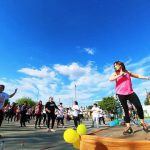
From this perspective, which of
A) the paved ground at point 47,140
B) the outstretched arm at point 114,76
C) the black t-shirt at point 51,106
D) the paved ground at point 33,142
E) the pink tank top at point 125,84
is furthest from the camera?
the black t-shirt at point 51,106

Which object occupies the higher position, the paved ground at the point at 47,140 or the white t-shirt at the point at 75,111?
the white t-shirt at the point at 75,111

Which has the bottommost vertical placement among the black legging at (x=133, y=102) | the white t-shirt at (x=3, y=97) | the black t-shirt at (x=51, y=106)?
the black legging at (x=133, y=102)

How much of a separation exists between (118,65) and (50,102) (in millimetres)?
9227

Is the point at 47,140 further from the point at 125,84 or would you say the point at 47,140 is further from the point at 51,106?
the point at 125,84

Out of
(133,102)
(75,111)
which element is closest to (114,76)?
(133,102)

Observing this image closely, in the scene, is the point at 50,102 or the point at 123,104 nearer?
the point at 123,104

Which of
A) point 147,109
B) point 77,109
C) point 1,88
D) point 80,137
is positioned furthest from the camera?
point 147,109

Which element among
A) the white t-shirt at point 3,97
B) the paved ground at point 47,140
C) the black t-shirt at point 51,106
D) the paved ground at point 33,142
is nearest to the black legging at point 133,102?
the paved ground at point 47,140

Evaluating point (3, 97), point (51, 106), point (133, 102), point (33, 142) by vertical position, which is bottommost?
point (33, 142)

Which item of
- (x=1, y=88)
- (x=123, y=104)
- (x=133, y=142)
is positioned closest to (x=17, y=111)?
(x=1, y=88)

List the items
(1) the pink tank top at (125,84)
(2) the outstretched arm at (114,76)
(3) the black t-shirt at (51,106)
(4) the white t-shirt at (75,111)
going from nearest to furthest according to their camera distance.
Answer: (2) the outstretched arm at (114,76), (1) the pink tank top at (125,84), (3) the black t-shirt at (51,106), (4) the white t-shirt at (75,111)

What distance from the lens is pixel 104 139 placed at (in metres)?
4.47

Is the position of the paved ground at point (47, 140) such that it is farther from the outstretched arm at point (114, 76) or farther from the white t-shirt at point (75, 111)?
the white t-shirt at point (75, 111)

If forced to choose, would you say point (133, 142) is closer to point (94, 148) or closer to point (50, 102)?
point (94, 148)
